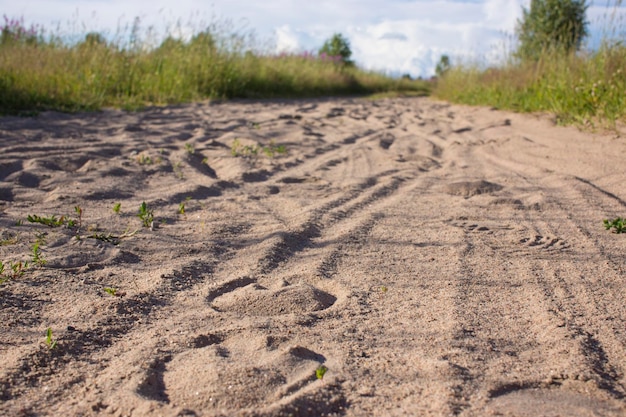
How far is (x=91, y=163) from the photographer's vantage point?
13.8 feet

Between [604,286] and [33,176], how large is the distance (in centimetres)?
328

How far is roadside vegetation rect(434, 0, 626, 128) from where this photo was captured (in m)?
6.08

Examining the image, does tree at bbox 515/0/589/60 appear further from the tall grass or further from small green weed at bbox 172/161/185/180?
small green weed at bbox 172/161/185/180

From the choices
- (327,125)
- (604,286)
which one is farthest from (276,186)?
(327,125)

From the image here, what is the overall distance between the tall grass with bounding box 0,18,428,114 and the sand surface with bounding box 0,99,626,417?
102 inches

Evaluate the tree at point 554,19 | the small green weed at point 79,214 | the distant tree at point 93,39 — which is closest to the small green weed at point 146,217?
the small green weed at point 79,214

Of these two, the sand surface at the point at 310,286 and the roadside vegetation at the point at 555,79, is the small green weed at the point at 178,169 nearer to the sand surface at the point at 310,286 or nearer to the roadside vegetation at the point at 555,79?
the sand surface at the point at 310,286

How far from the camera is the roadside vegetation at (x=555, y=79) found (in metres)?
6.08

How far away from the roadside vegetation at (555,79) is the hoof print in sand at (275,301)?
14.4 ft

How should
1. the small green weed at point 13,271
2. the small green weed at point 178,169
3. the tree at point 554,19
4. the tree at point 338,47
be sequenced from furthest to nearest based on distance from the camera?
the tree at point 338,47, the tree at point 554,19, the small green weed at point 178,169, the small green weed at point 13,271

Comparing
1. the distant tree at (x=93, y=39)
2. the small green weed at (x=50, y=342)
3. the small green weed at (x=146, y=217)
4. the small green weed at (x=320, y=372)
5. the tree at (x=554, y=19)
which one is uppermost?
the tree at (x=554, y=19)

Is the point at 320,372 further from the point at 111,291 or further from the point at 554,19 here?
the point at 554,19

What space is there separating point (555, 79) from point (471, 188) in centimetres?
472

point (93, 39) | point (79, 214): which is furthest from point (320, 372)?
point (93, 39)
